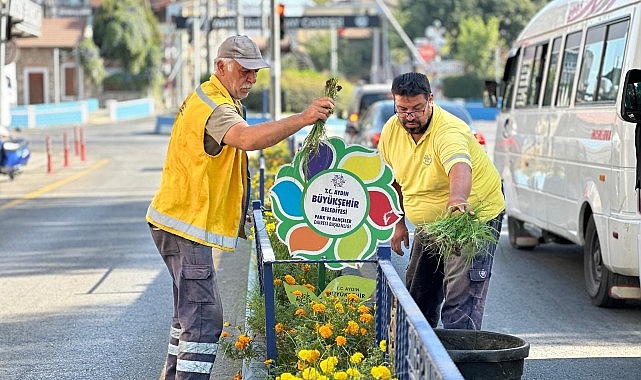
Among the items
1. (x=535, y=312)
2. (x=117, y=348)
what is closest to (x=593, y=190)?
(x=535, y=312)

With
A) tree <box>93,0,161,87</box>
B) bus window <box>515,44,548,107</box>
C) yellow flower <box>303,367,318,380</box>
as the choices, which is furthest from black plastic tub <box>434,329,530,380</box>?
tree <box>93,0,161,87</box>

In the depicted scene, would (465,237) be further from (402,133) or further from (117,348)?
(117,348)

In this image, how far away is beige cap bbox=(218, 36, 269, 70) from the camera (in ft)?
19.4

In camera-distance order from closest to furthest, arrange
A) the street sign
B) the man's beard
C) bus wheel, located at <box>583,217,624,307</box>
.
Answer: the man's beard, bus wheel, located at <box>583,217,624,307</box>, the street sign

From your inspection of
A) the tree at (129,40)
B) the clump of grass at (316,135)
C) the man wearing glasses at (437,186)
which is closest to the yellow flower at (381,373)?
the clump of grass at (316,135)

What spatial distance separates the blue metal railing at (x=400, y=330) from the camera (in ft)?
12.8

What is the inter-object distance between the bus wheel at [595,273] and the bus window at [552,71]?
2086 millimetres

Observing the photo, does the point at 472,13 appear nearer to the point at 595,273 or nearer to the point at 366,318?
the point at 595,273

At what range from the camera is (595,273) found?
10406 mm

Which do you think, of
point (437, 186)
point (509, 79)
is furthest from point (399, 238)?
point (509, 79)

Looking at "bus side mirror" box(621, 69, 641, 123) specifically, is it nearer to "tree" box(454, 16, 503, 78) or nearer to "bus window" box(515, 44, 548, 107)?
"bus window" box(515, 44, 548, 107)

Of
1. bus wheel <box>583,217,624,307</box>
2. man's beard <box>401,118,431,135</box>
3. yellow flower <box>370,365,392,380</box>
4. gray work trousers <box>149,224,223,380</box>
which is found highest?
man's beard <box>401,118,431,135</box>

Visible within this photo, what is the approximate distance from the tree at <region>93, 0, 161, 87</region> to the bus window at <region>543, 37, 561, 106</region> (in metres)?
64.5

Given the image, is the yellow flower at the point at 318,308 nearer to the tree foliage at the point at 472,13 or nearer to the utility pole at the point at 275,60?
the utility pole at the point at 275,60
